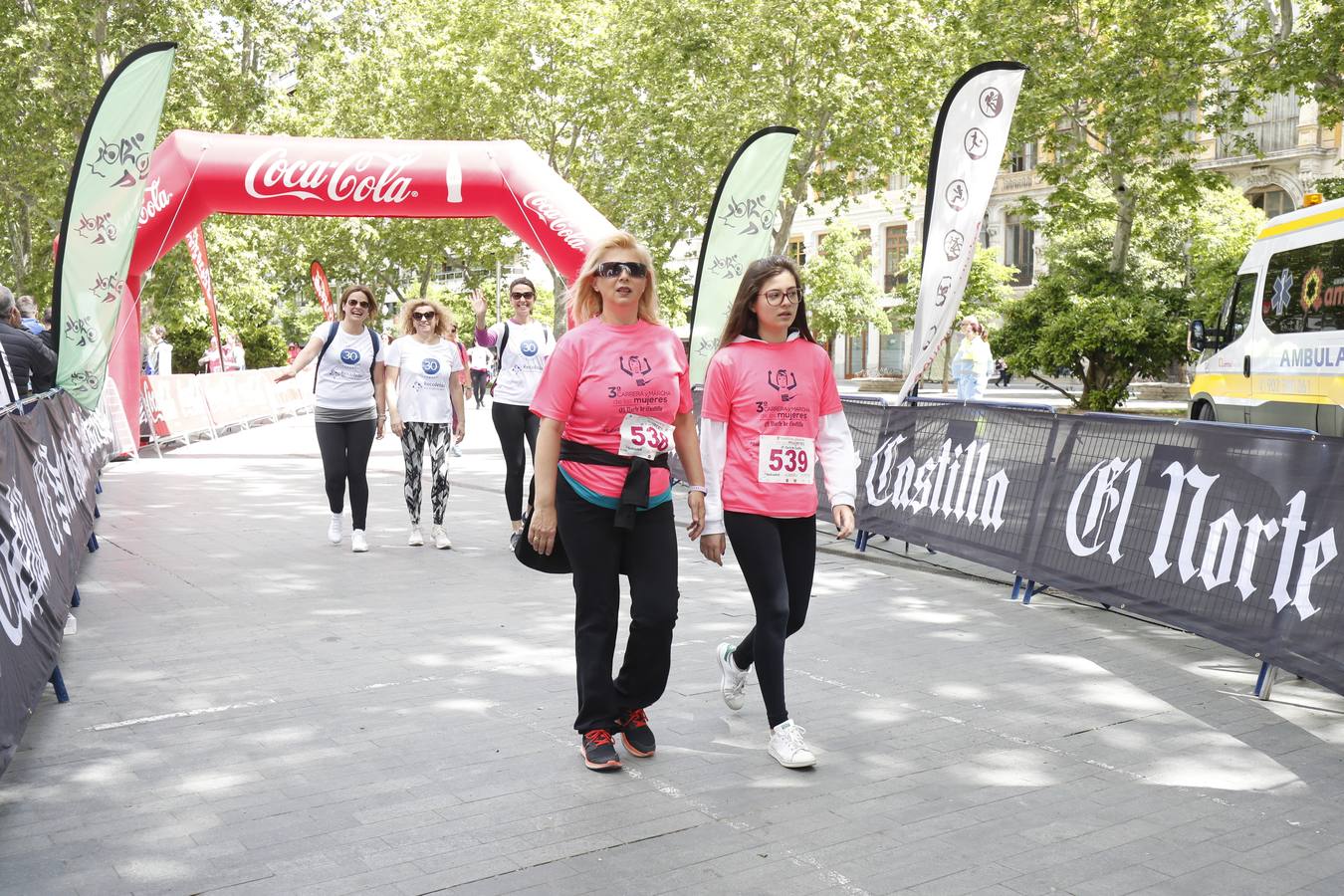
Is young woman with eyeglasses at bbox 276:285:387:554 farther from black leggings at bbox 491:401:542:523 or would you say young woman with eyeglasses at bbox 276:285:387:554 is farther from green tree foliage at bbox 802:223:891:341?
green tree foliage at bbox 802:223:891:341

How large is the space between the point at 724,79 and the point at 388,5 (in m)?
8.63

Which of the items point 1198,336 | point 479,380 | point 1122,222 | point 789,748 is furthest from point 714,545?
point 479,380

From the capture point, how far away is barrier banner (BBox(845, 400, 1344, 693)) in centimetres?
550

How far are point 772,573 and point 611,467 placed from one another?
27.8 inches

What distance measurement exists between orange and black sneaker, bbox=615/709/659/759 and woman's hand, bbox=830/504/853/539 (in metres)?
1.01

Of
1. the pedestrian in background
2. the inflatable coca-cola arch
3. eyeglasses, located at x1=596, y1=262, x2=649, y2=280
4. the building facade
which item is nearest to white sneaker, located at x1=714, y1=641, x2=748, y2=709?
eyeglasses, located at x1=596, y1=262, x2=649, y2=280

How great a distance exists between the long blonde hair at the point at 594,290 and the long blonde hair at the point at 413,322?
16.6ft

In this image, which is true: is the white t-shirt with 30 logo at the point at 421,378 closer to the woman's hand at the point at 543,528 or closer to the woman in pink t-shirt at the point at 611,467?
the woman in pink t-shirt at the point at 611,467

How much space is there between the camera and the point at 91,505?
31.5 feet

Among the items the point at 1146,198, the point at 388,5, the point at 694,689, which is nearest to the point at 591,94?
the point at 388,5

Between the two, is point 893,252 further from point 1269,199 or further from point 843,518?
point 843,518

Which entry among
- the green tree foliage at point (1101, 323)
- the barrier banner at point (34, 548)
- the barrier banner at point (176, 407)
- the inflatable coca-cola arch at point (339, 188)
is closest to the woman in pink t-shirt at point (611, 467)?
the barrier banner at point (34, 548)

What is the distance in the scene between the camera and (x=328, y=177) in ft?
44.5

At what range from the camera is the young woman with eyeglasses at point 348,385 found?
943 centimetres
